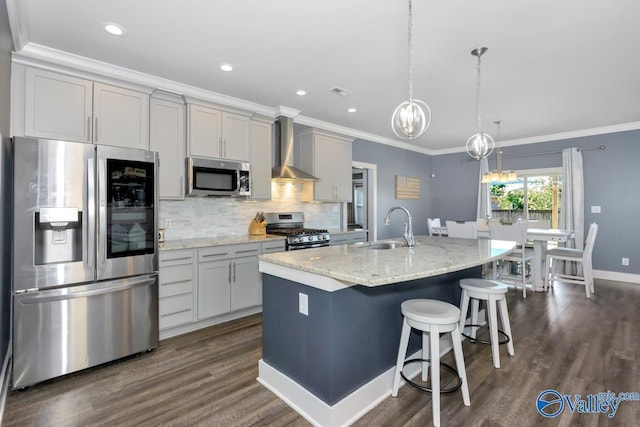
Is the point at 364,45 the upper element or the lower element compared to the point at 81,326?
upper

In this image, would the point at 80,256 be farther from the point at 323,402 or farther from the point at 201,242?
the point at 323,402

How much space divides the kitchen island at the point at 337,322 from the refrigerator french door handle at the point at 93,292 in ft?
3.89

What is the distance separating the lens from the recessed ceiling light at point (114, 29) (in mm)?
2354

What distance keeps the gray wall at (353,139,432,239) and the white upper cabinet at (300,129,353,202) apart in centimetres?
65

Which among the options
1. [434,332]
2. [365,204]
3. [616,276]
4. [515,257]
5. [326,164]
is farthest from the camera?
[365,204]

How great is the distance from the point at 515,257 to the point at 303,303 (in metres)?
3.95

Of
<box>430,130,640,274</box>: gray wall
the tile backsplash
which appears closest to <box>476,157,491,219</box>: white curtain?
<box>430,130,640,274</box>: gray wall

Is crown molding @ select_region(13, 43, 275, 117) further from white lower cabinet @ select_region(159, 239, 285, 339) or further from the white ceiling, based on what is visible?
white lower cabinet @ select_region(159, 239, 285, 339)

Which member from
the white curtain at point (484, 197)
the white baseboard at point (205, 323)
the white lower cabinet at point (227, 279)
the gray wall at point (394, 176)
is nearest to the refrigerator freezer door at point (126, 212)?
the white lower cabinet at point (227, 279)

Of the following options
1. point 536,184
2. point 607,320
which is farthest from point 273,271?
point 536,184

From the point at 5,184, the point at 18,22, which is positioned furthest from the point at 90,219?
the point at 18,22

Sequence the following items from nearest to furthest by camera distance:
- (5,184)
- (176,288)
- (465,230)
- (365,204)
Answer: (5,184), (176,288), (465,230), (365,204)

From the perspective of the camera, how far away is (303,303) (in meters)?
1.95

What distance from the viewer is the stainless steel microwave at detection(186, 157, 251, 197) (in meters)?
3.43
